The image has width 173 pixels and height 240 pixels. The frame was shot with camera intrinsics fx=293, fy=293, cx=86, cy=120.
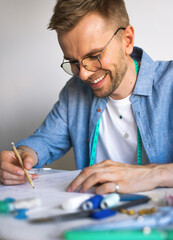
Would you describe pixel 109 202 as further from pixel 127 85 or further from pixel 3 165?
pixel 127 85

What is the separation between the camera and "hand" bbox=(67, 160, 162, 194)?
2.81 feet

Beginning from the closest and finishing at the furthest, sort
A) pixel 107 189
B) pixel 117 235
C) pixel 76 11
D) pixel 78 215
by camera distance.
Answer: pixel 117 235 → pixel 78 215 → pixel 107 189 → pixel 76 11

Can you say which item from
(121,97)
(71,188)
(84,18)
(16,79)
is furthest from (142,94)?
(16,79)

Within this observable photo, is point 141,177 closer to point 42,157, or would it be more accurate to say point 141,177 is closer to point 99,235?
point 99,235

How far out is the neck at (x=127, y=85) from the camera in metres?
1.42

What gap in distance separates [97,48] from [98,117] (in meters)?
0.39

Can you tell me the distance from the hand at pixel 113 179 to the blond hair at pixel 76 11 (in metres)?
0.60

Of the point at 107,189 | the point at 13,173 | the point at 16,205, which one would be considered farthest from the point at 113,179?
the point at 13,173

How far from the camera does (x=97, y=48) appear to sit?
3.95 ft

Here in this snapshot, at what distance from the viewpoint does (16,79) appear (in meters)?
2.24

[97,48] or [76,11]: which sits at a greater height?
[76,11]

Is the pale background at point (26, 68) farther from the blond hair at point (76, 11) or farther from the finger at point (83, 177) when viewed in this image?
the finger at point (83, 177)

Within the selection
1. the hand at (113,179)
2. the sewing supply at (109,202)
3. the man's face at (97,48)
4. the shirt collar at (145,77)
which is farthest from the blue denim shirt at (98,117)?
the sewing supply at (109,202)

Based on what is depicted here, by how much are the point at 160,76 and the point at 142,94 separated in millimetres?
138
